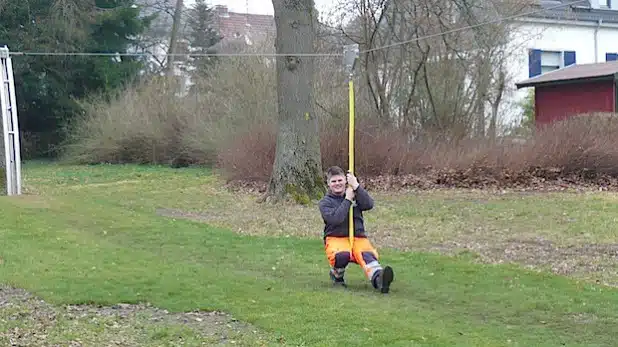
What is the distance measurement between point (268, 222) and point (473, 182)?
9087mm

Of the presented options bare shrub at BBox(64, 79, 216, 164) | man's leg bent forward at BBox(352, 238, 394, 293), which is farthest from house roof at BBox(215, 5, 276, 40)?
man's leg bent forward at BBox(352, 238, 394, 293)

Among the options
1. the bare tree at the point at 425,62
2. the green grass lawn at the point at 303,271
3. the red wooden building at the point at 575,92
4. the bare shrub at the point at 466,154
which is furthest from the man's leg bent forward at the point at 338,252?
the red wooden building at the point at 575,92

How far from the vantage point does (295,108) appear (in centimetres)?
2039

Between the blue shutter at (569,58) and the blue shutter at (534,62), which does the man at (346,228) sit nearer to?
the blue shutter at (534,62)

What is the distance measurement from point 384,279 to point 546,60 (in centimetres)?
3386

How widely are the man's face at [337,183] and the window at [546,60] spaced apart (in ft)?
104

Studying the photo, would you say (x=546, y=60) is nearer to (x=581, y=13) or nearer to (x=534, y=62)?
(x=534, y=62)

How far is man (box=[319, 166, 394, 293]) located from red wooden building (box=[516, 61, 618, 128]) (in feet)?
59.2

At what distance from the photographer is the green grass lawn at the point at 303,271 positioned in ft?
26.7

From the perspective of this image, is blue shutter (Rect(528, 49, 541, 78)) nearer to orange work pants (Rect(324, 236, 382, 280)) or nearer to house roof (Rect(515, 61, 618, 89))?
house roof (Rect(515, 61, 618, 89))

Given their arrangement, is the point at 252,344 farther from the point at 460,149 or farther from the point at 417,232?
the point at 460,149

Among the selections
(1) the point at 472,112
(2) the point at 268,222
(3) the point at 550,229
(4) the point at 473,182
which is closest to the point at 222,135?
(1) the point at 472,112

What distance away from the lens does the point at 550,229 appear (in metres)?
15.9

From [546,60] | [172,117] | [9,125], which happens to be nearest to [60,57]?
[172,117]
